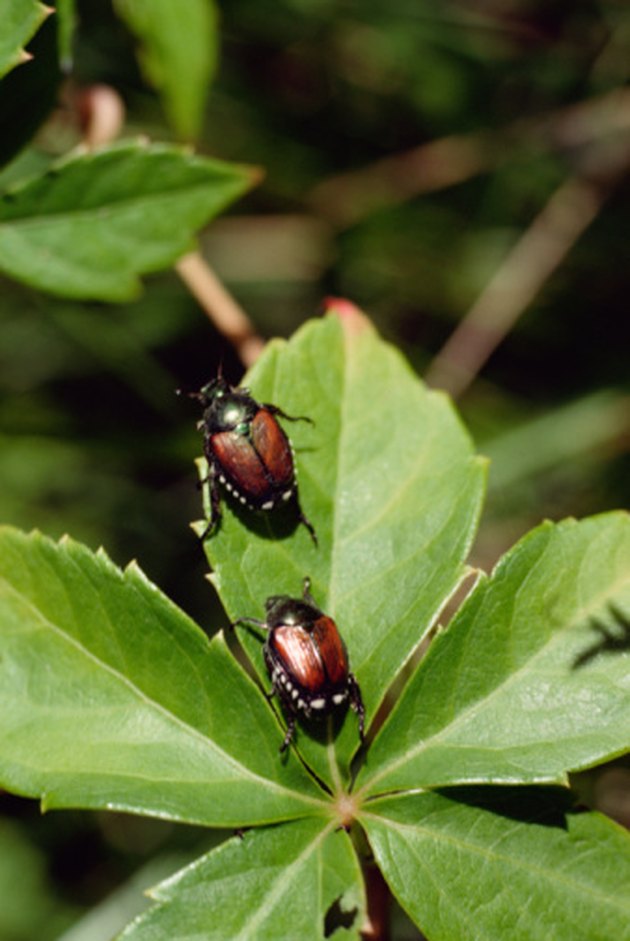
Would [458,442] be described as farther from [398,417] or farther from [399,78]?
[399,78]

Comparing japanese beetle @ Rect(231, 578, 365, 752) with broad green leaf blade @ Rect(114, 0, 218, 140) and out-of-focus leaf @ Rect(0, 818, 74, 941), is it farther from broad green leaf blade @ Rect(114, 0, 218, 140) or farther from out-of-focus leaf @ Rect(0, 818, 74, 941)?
out-of-focus leaf @ Rect(0, 818, 74, 941)

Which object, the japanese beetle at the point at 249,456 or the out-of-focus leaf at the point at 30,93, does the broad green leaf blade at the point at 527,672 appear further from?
the out-of-focus leaf at the point at 30,93

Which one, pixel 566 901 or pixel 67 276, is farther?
pixel 67 276

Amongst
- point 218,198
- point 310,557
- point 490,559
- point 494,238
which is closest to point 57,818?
point 490,559

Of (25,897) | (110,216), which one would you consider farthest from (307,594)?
(25,897)

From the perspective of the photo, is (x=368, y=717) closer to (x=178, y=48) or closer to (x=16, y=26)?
(x=16, y=26)

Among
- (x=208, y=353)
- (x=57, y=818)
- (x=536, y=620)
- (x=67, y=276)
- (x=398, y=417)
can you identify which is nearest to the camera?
(x=536, y=620)

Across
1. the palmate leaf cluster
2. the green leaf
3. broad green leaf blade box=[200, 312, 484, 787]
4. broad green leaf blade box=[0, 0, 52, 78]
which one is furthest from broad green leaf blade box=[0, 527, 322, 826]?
the green leaf
